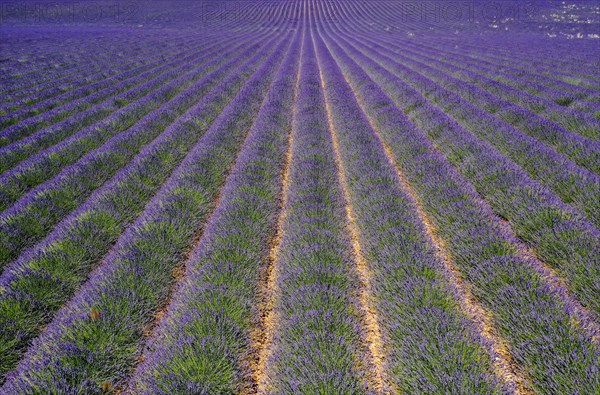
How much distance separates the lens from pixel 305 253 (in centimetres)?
332

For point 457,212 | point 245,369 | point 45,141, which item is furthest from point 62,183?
point 457,212

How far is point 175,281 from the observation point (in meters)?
3.31

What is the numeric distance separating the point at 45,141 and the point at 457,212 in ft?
28.7

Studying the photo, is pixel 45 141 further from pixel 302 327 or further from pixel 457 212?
pixel 457 212

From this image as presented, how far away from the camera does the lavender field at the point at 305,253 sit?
7.27 feet

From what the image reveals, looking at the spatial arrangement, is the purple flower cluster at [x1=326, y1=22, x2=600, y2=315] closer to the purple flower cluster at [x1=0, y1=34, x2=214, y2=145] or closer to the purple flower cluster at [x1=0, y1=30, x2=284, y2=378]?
the purple flower cluster at [x1=0, y1=30, x2=284, y2=378]

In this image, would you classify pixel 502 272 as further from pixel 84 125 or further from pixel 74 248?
pixel 84 125

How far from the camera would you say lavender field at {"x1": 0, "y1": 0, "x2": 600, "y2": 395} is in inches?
87.3

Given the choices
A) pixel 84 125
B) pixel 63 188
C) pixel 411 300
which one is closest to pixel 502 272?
pixel 411 300

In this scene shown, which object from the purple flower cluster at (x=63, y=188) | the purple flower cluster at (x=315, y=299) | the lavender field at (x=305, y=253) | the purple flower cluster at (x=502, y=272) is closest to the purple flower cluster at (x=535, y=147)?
the lavender field at (x=305, y=253)

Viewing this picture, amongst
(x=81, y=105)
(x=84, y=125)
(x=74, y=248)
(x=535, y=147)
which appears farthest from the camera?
(x=81, y=105)

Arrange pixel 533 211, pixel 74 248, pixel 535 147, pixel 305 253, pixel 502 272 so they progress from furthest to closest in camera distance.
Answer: pixel 535 147
pixel 533 211
pixel 74 248
pixel 305 253
pixel 502 272

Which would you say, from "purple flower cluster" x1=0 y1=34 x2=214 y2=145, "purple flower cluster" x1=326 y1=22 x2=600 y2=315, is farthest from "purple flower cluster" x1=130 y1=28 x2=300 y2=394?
"purple flower cluster" x1=0 y1=34 x2=214 y2=145

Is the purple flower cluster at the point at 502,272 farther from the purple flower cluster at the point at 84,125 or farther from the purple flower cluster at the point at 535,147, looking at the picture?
the purple flower cluster at the point at 84,125
